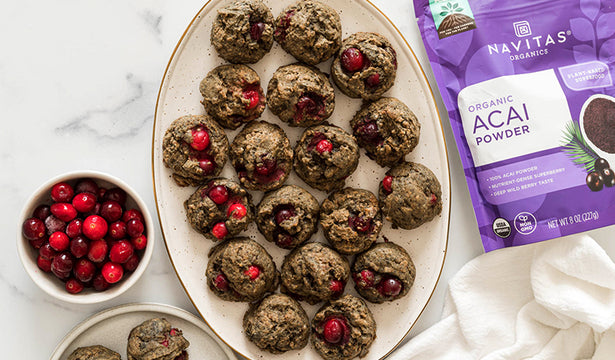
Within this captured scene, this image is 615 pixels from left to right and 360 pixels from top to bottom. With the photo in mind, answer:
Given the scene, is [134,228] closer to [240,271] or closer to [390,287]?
[240,271]

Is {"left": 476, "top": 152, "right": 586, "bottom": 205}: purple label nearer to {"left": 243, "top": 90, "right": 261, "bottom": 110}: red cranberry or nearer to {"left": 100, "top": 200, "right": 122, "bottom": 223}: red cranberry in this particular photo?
{"left": 243, "top": 90, "right": 261, "bottom": 110}: red cranberry

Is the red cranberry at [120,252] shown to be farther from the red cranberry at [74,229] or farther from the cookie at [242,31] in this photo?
the cookie at [242,31]

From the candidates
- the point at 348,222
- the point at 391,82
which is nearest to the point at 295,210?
the point at 348,222

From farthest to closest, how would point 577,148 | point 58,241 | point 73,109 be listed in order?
point 73,109 < point 577,148 < point 58,241

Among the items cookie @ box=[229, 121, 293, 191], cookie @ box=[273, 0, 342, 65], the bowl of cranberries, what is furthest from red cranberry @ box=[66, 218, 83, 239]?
cookie @ box=[273, 0, 342, 65]

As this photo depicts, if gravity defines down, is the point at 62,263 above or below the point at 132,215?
below

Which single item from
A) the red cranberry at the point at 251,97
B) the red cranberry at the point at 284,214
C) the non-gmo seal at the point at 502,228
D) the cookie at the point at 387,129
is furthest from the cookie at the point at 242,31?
the non-gmo seal at the point at 502,228

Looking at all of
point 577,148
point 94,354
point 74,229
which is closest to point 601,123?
point 577,148
